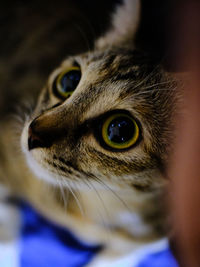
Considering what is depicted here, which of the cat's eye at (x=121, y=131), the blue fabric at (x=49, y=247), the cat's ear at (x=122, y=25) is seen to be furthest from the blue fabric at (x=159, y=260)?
the cat's ear at (x=122, y=25)

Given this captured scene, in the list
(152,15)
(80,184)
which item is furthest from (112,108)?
(152,15)

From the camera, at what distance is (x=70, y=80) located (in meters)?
0.80

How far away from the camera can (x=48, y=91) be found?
0.86 metres

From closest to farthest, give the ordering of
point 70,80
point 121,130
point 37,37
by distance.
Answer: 1. point 121,130
2. point 70,80
3. point 37,37

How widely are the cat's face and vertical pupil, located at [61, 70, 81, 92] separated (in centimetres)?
5

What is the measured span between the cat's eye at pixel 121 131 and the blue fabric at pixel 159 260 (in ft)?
1.06

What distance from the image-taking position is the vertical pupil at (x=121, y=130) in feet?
2.22

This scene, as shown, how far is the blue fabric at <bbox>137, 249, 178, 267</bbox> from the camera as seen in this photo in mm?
796

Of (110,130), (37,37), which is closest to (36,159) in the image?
(110,130)

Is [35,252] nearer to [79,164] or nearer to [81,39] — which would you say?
[79,164]

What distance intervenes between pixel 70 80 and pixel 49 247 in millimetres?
454

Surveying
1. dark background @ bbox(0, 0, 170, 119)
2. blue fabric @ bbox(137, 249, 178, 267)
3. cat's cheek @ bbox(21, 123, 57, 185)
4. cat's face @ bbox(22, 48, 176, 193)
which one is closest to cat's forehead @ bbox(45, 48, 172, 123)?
cat's face @ bbox(22, 48, 176, 193)

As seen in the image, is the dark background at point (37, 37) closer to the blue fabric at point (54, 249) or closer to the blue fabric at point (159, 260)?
the blue fabric at point (54, 249)

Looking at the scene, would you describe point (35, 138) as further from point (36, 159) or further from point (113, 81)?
point (113, 81)
